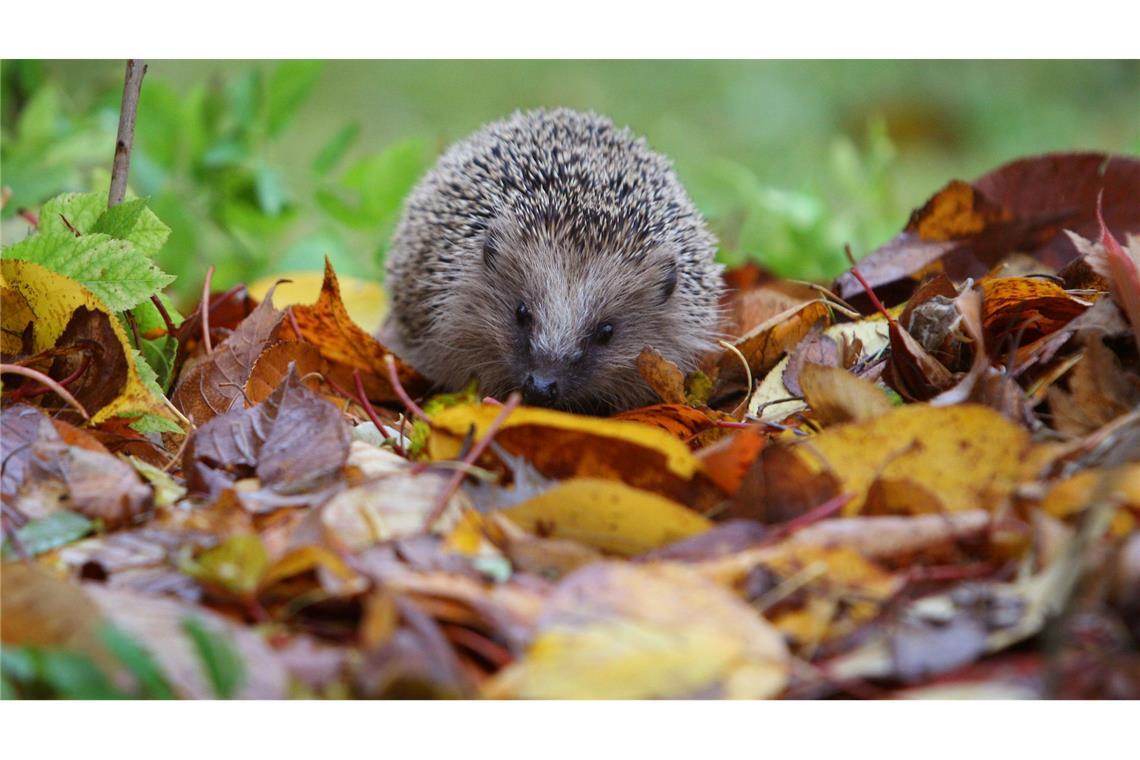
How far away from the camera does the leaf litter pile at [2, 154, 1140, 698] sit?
1778mm

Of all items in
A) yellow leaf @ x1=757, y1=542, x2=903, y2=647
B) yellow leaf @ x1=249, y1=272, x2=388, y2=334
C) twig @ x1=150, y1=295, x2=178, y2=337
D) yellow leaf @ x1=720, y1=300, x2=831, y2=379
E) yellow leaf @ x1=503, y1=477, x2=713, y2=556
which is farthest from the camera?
yellow leaf @ x1=249, y1=272, x2=388, y2=334

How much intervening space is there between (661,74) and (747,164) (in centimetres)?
224

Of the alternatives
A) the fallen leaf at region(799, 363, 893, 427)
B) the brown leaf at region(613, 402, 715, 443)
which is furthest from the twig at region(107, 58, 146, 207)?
the fallen leaf at region(799, 363, 893, 427)

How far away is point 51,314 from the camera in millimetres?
2713

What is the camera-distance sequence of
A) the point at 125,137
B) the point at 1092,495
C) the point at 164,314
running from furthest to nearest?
the point at 164,314, the point at 125,137, the point at 1092,495

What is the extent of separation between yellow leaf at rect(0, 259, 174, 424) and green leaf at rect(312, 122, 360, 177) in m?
2.32

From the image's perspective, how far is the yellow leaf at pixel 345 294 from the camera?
424cm

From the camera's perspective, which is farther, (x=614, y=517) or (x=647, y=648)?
(x=614, y=517)

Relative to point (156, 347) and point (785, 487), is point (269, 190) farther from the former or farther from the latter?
point (785, 487)

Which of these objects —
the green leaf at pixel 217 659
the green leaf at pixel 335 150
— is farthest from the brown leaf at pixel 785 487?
the green leaf at pixel 335 150

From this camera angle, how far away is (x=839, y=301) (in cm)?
351

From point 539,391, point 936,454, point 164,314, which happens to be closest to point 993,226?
point 539,391

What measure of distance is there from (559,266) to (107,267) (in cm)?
171

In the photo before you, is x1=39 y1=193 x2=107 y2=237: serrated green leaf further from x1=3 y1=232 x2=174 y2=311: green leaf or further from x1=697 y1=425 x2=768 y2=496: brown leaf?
x1=697 y1=425 x2=768 y2=496: brown leaf
